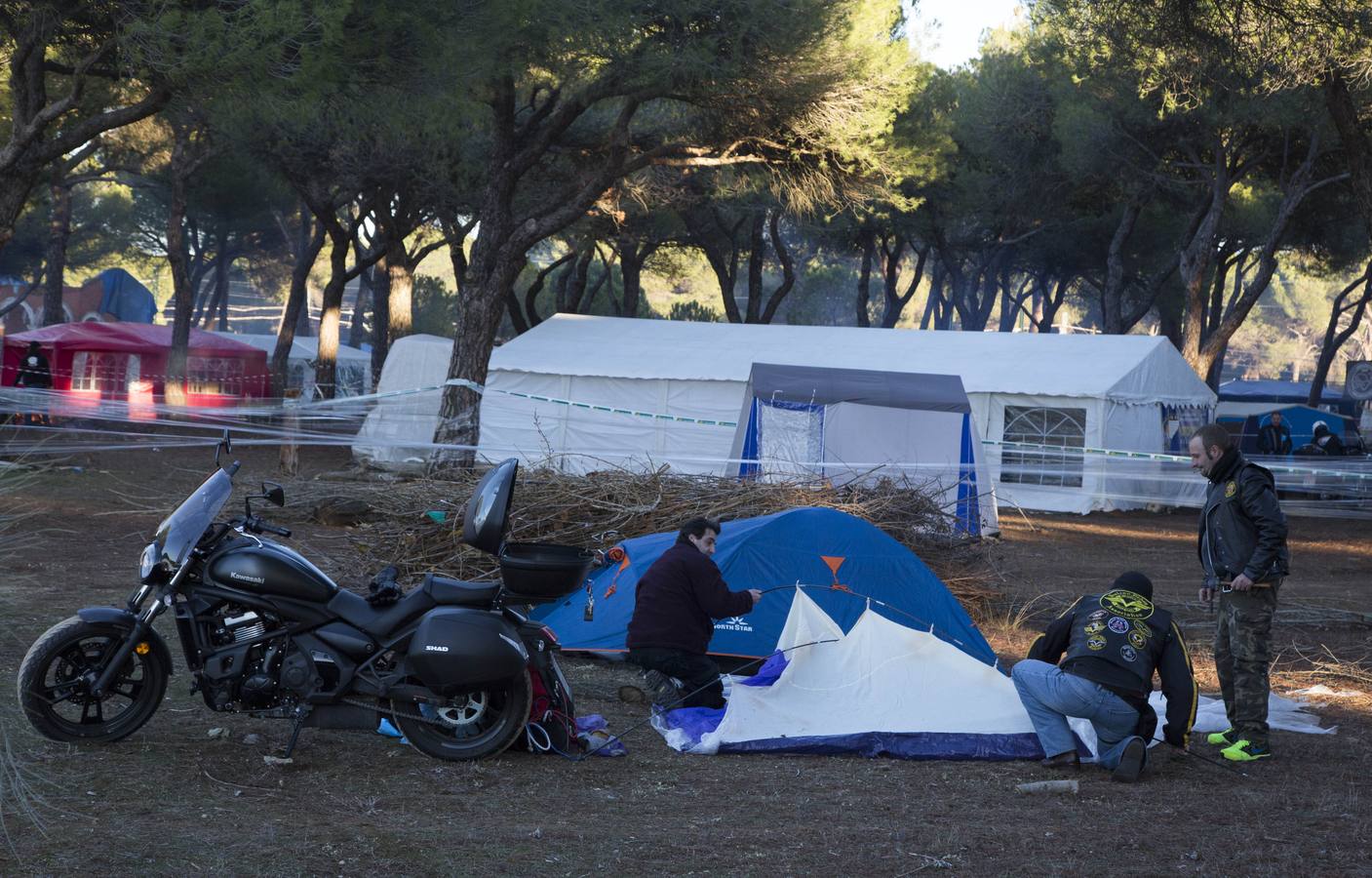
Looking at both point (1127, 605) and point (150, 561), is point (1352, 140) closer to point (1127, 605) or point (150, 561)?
point (1127, 605)

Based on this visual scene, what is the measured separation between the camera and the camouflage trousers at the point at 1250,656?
228 inches

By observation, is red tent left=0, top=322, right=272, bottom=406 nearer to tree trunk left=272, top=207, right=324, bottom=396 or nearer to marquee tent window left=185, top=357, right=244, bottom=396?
marquee tent window left=185, top=357, right=244, bottom=396

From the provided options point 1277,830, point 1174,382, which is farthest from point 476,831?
point 1174,382

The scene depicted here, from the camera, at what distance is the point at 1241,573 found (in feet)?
19.2

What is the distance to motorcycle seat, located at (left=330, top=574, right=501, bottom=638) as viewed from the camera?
16.7 ft

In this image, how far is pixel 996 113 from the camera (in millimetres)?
25109

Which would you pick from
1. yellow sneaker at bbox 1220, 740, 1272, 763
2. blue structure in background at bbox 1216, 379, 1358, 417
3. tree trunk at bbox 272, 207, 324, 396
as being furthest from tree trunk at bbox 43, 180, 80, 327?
blue structure in background at bbox 1216, 379, 1358, 417

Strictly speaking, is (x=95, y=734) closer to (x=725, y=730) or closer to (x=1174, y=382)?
(x=725, y=730)

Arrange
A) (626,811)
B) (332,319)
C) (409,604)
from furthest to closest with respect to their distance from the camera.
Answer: (332,319) → (409,604) → (626,811)

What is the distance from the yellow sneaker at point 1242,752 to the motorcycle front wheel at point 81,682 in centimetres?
444

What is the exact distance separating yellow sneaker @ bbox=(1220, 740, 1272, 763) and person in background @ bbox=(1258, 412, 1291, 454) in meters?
19.2

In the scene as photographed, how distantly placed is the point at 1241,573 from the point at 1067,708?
1.18 meters

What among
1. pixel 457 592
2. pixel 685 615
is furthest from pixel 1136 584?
pixel 457 592

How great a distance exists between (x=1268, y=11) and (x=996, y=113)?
1623cm
